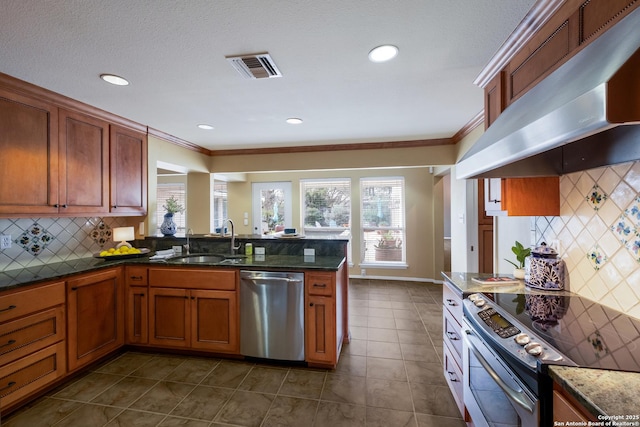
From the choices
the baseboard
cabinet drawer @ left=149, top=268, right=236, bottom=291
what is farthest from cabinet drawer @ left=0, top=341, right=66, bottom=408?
the baseboard

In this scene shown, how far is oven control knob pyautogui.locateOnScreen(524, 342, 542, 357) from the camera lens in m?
0.95

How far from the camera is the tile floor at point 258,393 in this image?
1784mm

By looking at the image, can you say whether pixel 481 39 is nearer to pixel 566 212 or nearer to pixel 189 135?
pixel 566 212

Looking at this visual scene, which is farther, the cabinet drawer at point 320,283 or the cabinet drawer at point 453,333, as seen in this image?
the cabinet drawer at point 320,283

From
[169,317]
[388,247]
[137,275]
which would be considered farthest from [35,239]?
[388,247]

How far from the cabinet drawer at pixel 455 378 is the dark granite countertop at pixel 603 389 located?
105 cm

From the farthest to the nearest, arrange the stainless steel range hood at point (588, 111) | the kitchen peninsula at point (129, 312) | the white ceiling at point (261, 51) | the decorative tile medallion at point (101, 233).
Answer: the decorative tile medallion at point (101, 233)
the kitchen peninsula at point (129, 312)
the white ceiling at point (261, 51)
the stainless steel range hood at point (588, 111)

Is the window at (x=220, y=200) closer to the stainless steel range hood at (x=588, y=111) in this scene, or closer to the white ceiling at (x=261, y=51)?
the white ceiling at (x=261, y=51)

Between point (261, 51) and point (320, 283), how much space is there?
178 centimetres

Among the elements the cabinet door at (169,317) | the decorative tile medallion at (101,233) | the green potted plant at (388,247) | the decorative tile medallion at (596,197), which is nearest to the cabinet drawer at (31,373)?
the cabinet door at (169,317)

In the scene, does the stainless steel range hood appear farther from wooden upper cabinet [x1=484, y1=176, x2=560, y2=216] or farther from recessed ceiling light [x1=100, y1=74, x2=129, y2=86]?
recessed ceiling light [x1=100, y1=74, x2=129, y2=86]

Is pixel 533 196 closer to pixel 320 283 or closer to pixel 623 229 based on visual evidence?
pixel 623 229

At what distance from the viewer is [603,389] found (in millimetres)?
742

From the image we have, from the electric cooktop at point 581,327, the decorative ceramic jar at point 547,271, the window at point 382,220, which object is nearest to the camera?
the electric cooktop at point 581,327
